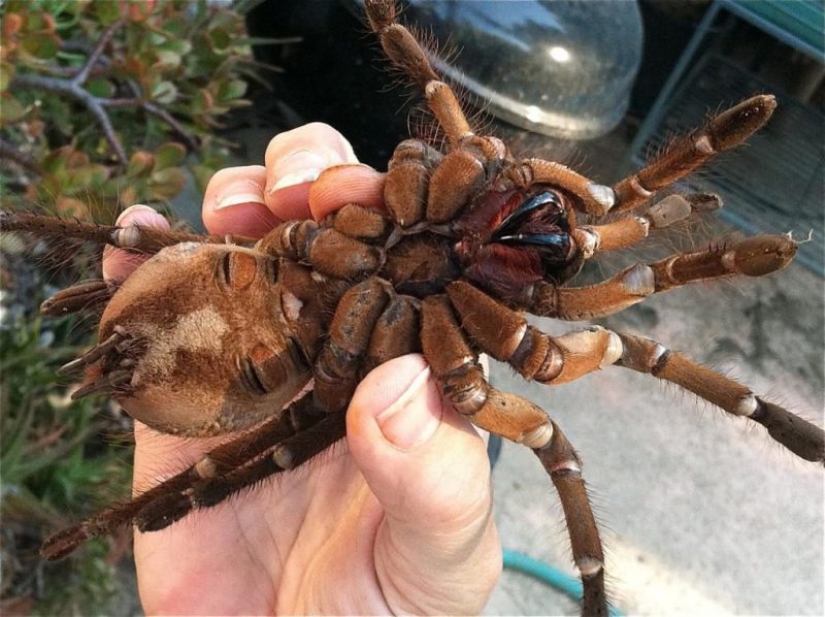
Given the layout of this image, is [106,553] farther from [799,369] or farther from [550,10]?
[799,369]

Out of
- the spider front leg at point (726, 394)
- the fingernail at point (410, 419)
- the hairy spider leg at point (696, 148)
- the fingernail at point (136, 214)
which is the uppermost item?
the hairy spider leg at point (696, 148)

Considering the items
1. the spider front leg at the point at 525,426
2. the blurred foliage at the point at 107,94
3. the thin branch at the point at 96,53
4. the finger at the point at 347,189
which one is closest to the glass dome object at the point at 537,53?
the blurred foliage at the point at 107,94

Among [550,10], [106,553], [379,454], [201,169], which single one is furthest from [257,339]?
[550,10]

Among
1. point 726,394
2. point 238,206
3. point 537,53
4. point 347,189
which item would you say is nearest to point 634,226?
point 726,394

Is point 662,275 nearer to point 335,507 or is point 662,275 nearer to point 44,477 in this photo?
point 335,507

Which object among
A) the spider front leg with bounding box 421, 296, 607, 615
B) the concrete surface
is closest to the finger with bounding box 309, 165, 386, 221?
the spider front leg with bounding box 421, 296, 607, 615

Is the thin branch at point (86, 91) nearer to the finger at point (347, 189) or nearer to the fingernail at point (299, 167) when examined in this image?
the fingernail at point (299, 167)

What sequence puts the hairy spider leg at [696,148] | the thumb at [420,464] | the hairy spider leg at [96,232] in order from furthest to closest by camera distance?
the hairy spider leg at [96,232] < the hairy spider leg at [696,148] < the thumb at [420,464]
